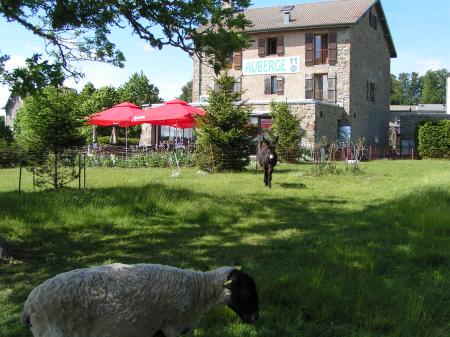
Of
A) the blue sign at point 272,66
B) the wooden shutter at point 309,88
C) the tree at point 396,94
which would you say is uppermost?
the tree at point 396,94

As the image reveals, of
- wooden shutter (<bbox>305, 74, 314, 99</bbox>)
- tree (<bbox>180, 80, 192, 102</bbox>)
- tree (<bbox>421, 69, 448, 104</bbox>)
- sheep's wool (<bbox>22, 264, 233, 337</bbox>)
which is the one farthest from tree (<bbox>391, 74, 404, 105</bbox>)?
sheep's wool (<bbox>22, 264, 233, 337</bbox>)

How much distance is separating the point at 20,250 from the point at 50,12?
3705mm

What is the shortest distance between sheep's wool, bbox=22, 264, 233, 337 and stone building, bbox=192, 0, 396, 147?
28.0 meters

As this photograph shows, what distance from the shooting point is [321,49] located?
34.5 m

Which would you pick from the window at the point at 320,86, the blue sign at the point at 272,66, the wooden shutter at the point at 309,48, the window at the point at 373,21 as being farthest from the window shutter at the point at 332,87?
the window at the point at 373,21

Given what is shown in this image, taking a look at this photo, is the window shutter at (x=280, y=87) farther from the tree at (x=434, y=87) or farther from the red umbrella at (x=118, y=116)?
the tree at (x=434, y=87)

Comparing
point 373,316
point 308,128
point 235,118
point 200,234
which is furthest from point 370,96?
point 373,316

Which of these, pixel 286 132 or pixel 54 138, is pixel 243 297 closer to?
pixel 54 138

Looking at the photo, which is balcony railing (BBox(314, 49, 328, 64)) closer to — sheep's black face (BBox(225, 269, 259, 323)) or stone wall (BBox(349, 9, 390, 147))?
stone wall (BBox(349, 9, 390, 147))

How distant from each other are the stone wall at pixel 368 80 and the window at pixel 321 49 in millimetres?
1803

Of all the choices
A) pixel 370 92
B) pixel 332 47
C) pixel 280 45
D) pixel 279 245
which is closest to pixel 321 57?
pixel 332 47

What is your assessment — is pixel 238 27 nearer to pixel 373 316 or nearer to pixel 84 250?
pixel 84 250

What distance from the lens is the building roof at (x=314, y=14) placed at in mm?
33531

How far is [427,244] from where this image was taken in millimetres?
6750
